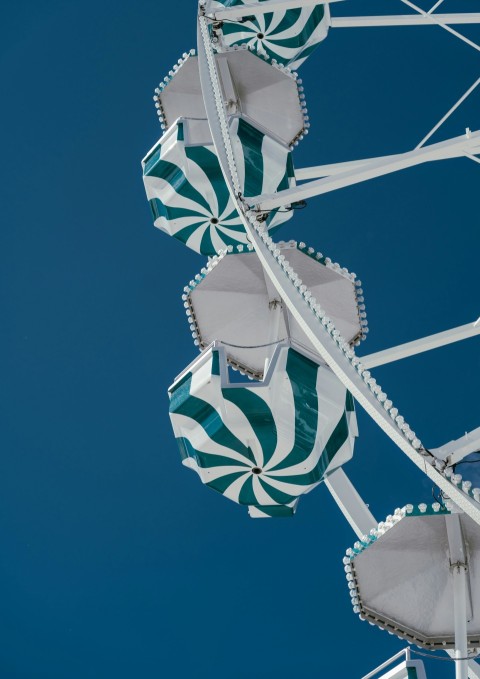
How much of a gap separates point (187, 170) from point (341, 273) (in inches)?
71.6

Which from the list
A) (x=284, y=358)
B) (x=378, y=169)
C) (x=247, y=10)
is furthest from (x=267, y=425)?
(x=247, y=10)

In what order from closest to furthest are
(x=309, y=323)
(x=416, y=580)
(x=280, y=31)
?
(x=309, y=323) → (x=416, y=580) → (x=280, y=31)

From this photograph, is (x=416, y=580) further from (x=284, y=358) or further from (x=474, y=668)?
(x=284, y=358)

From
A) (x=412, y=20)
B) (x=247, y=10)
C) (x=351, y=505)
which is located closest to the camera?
(x=351, y=505)

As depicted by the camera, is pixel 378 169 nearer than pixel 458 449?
No

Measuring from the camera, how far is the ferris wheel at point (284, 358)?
11.4 m

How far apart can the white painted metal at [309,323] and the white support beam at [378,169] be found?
0.24 m

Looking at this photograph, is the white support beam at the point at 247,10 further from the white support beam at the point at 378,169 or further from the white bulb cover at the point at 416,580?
the white bulb cover at the point at 416,580

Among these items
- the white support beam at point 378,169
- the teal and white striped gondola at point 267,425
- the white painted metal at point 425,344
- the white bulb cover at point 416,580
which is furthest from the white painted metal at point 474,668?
the white support beam at point 378,169

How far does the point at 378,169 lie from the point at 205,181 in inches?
119

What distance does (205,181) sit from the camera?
578 inches

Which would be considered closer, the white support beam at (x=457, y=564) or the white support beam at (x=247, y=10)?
the white support beam at (x=457, y=564)

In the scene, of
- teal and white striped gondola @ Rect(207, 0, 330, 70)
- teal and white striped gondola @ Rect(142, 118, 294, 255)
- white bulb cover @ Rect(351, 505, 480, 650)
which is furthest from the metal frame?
teal and white striped gondola @ Rect(207, 0, 330, 70)

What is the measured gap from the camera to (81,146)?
2269 centimetres
